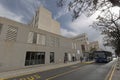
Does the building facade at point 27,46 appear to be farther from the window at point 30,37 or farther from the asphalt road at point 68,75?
the asphalt road at point 68,75

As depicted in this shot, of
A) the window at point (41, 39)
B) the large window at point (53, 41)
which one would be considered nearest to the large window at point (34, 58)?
the window at point (41, 39)

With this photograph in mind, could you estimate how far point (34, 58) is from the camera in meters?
23.9

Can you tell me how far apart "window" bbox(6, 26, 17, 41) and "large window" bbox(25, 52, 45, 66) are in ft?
13.8

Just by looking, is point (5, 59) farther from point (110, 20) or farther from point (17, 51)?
point (110, 20)

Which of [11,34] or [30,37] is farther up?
[30,37]

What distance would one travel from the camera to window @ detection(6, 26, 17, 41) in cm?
1868

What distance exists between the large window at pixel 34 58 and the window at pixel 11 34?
13.8 ft

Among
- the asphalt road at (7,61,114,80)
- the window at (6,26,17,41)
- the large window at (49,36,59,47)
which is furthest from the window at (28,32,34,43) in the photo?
the asphalt road at (7,61,114,80)

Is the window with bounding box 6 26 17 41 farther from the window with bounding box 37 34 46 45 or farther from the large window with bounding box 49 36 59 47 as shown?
the large window with bounding box 49 36 59 47

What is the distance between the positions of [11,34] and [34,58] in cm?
722

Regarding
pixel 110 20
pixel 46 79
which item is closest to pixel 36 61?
pixel 46 79

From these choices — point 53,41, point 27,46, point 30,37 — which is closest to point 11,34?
point 27,46

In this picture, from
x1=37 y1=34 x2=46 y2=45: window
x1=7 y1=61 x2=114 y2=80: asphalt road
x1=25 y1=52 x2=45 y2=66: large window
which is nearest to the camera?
x1=7 y1=61 x2=114 y2=80: asphalt road

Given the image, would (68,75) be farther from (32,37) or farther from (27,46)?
(32,37)
